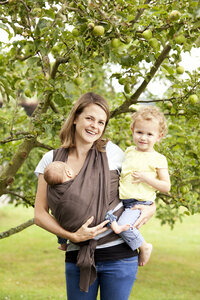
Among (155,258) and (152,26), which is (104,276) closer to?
(152,26)

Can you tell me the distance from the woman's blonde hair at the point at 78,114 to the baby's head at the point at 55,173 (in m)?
0.23

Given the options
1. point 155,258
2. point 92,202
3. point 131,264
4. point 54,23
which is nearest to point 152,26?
point 54,23

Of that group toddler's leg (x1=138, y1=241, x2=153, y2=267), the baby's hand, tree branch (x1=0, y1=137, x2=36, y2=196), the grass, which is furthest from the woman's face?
the grass

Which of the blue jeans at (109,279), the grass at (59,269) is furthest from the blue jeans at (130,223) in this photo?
the grass at (59,269)

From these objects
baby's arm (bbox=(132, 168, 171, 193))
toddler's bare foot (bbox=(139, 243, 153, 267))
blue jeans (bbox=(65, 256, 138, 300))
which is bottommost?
blue jeans (bbox=(65, 256, 138, 300))

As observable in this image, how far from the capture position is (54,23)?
2.98 m

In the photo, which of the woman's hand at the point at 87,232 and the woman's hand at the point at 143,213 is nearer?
the woman's hand at the point at 87,232

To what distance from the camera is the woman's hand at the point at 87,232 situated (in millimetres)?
2336

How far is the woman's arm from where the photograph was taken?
2.34 m

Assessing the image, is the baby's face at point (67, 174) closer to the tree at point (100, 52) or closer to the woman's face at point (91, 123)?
the woman's face at point (91, 123)

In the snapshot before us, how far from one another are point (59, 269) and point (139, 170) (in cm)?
911

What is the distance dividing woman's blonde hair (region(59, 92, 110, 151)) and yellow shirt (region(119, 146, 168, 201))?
20 centimetres

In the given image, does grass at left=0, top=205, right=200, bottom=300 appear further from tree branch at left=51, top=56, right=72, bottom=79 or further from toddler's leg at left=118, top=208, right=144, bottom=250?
toddler's leg at left=118, top=208, right=144, bottom=250

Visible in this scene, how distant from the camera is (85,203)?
237cm
